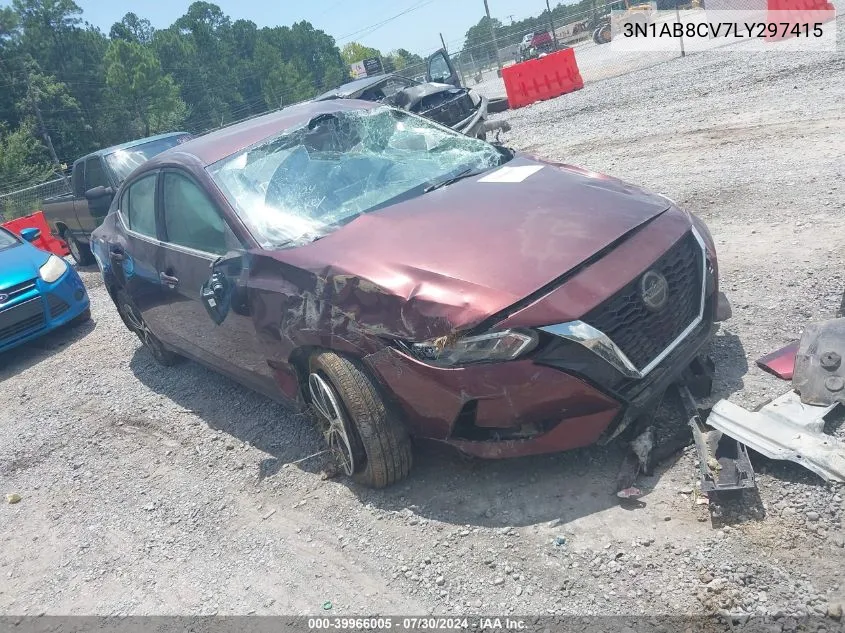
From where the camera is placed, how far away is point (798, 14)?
1686cm

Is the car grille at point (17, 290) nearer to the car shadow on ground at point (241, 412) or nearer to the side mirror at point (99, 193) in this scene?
the car shadow on ground at point (241, 412)

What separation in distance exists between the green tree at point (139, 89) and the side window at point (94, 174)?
163 ft

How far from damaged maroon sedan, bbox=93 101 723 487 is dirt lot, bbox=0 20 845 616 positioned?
320 millimetres

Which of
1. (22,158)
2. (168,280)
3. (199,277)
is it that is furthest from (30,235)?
(22,158)

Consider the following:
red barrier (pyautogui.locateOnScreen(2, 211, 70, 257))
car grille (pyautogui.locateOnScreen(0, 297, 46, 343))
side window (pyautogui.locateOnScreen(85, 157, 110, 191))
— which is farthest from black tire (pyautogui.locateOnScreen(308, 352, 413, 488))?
red barrier (pyautogui.locateOnScreen(2, 211, 70, 257))

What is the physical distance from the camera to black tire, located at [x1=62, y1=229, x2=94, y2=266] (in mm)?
11172

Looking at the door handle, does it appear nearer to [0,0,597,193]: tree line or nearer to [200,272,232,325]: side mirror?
[200,272,232,325]: side mirror

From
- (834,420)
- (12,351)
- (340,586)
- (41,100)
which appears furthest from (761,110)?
(41,100)

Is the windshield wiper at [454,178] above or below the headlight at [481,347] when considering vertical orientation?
above

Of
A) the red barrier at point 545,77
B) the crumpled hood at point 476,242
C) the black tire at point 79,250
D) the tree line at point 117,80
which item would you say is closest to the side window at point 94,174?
the black tire at point 79,250

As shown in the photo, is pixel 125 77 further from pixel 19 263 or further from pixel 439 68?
pixel 19 263

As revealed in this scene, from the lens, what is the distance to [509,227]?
330cm

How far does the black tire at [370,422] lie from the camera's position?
126 inches

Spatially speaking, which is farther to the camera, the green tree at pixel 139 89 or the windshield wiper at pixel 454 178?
the green tree at pixel 139 89
